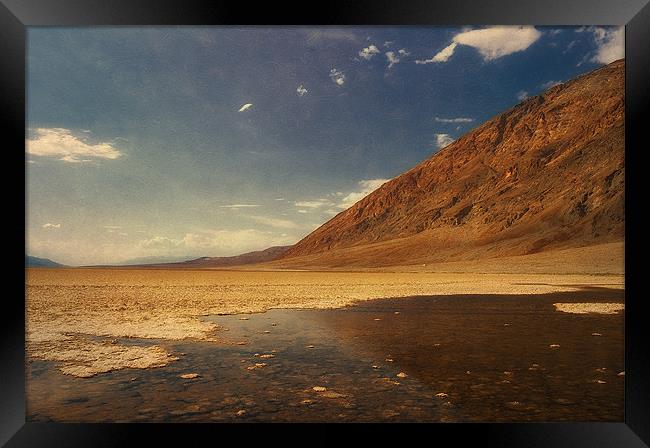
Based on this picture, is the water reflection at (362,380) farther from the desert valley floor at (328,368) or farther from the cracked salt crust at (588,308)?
the cracked salt crust at (588,308)

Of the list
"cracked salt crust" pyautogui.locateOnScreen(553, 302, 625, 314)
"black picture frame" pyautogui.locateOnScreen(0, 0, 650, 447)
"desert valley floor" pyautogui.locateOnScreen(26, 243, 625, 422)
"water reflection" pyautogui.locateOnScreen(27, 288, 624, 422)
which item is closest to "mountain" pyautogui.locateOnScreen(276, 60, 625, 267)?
"cracked salt crust" pyautogui.locateOnScreen(553, 302, 625, 314)

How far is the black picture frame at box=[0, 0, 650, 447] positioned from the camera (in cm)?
429

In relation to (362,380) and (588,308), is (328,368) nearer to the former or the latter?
(362,380)

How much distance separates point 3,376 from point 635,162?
746 cm

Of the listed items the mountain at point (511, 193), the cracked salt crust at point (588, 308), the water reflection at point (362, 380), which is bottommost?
the cracked salt crust at point (588, 308)

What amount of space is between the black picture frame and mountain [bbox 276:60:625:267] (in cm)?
4750

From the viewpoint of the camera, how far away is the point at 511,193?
63.7 metres

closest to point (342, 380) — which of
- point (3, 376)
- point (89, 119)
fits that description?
point (3, 376)

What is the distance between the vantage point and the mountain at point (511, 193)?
168 ft

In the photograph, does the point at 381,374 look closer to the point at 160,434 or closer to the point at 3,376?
the point at 160,434
